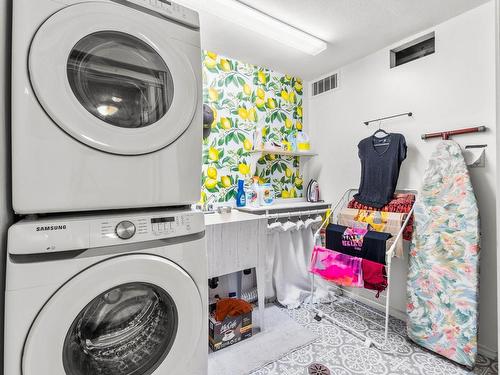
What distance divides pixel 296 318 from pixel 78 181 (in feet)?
6.74

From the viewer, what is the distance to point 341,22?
1.97 metres

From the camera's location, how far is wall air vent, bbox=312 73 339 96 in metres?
2.80

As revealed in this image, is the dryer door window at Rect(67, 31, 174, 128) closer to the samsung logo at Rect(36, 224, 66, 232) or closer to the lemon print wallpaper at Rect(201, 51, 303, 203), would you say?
the samsung logo at Rect(36, 224, 66, 232)

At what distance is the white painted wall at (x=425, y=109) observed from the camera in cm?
176

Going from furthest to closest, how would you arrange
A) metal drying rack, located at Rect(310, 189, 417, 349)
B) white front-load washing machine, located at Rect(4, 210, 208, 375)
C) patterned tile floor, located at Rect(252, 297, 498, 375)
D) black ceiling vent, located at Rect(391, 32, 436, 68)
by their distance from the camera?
black ceiling vent, located at Rect(391, 32, 436, 68) < metal drying rack, located at Rect(310, 189, 417, 349) < patterned tile floor, located at Rect(252, 297, 498, 375) < white front-load washing machine, located at Rect(4, 210, 208, 375)

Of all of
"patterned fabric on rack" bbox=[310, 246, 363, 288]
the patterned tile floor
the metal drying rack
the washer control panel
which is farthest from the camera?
"patterned fabric on rack" bbox=[310, 246, 363, 288]

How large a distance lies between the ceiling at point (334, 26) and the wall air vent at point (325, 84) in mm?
209

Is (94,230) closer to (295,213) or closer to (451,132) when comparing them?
(295,213)

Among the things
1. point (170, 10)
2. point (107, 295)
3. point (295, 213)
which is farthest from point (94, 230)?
point (295, 213)

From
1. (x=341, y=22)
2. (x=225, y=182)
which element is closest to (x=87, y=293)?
(x=225, y=182)

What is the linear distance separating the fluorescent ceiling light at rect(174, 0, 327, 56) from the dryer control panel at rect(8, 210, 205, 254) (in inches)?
55.8

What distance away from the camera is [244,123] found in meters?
2.63

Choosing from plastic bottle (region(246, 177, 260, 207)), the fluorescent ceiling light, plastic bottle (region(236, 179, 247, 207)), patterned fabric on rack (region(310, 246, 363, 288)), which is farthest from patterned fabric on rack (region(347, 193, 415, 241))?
the fluorescent ceiling light

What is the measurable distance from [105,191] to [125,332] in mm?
586
